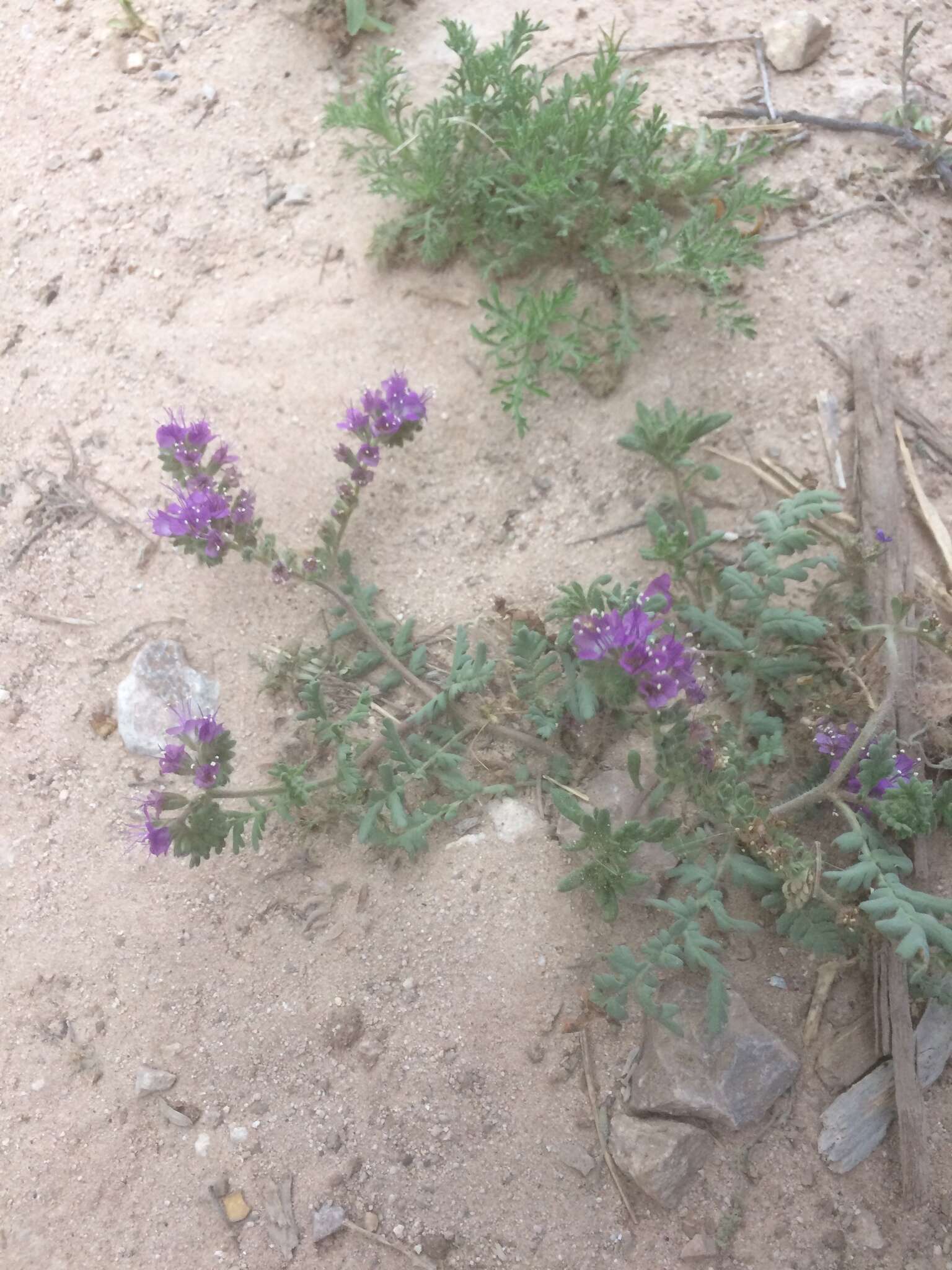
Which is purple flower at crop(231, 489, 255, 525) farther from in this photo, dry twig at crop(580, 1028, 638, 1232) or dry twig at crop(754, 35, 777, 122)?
dry twig at crop(754, 35, 777, 122)

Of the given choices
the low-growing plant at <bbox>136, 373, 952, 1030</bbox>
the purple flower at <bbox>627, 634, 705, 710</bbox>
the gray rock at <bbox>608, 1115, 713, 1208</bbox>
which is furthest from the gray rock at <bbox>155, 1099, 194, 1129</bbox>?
the purple flower at <bbox>627, 634, 705, 710</bbox>

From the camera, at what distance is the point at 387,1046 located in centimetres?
272

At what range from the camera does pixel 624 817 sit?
2857mm

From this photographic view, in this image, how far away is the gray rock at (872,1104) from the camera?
248 cm

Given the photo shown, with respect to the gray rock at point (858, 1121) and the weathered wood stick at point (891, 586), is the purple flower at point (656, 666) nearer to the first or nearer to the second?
the weathered wood stick at point (891, 586)

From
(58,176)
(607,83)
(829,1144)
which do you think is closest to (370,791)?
(829,1144)

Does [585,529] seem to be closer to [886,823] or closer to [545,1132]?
[886,823]

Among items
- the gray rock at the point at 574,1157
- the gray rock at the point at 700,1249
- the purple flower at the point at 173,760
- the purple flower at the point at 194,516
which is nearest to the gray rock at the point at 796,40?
the purple flower at the point at 194,516

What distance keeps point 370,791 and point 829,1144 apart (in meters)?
1.51

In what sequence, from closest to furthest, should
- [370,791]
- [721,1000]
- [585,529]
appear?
[721,1000]
[370,791]
[585,529]

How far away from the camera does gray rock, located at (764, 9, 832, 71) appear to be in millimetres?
3854

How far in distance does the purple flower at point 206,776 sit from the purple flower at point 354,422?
3.84 ft

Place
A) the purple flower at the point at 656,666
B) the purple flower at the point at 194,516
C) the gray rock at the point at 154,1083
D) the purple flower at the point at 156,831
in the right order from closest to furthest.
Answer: the purple flower at the point at 656,666
the purple flower at the point at 156,831
the gray rock at the point at 154,1083
the purple flower at the point at 194,516

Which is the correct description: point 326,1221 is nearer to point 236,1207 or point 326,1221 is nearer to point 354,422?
point 236,1207
